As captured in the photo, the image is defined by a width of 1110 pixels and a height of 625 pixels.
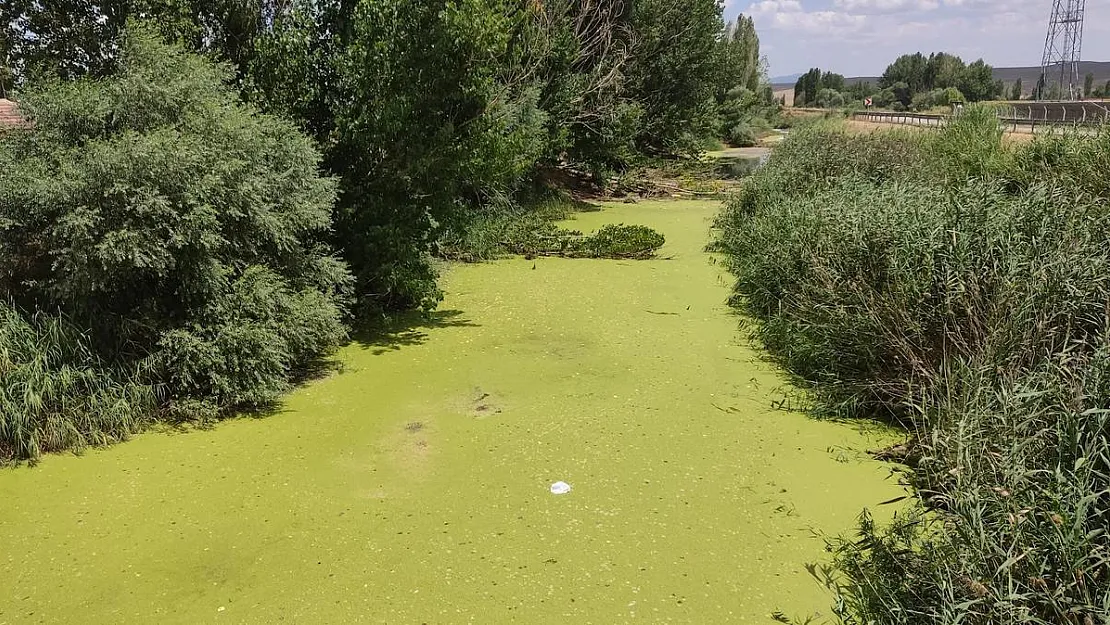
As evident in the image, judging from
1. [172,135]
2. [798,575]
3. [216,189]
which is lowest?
[798,575]

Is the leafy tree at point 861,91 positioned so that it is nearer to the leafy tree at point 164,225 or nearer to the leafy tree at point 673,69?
the leafy tree at point 673,69

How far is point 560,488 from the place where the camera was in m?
3.92

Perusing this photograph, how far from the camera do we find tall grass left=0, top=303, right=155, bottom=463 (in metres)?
4.11

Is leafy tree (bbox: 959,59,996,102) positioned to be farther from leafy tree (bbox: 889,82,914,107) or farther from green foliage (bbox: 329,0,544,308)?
green foliage (bbox: 329,0,544,308)

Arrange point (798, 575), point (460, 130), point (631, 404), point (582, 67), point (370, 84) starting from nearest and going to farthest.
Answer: point (798, 575) < point (631, 404) < point (370, 84) < point (460, 130) < point (582, 67)

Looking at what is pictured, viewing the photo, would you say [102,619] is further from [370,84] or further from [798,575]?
[370,84]

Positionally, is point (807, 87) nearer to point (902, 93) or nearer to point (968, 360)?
point (902, 93)

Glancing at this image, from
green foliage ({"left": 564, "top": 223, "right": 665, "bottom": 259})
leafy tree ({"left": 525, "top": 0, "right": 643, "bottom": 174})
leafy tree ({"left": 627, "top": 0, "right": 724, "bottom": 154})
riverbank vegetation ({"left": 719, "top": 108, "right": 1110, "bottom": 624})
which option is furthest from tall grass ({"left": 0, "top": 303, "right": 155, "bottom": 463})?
leafy tree ({"left": 627, "top": 0, "right": 724, "bottom": 154})

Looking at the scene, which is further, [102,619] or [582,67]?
[582,67]

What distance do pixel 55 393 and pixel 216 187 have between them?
141cm

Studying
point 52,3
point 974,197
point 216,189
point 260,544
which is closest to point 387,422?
point 260,544

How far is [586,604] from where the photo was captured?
302cm

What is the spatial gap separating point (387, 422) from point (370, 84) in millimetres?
2741

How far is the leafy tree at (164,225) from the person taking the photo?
427 centimetres
